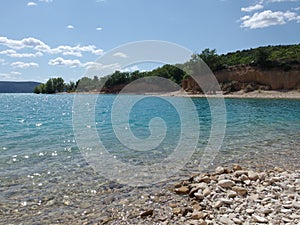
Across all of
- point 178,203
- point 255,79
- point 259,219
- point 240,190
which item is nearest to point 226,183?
point 240,190

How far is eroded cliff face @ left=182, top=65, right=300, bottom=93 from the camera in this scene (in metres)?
66.9

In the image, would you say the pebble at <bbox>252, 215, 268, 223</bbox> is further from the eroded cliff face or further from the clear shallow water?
the eroded cliff face

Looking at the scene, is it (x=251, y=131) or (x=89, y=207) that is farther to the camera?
(x=251, y=131)

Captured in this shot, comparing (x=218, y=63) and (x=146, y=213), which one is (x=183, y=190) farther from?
(x=218, y=63)

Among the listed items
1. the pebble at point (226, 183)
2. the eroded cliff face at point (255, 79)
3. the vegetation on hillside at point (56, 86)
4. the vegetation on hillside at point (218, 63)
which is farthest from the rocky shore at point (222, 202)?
→ the vegetation on hillside at point (56, 86)

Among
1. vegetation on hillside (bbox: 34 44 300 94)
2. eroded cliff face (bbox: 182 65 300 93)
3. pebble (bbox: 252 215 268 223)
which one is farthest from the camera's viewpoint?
vegetation on hillside (bbox: 34 44 300 94)

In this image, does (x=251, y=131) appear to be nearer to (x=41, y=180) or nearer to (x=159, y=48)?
(x=159, y=48)

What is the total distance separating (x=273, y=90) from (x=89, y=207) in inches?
2817

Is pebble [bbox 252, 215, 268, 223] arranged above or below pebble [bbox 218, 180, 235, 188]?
below

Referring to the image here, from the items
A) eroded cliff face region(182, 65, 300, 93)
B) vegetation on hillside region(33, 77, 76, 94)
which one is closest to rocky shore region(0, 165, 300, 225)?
eroded cliff face region(182, 65, 300, 93)

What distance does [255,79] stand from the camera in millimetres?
72188

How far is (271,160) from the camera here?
10.4 metres

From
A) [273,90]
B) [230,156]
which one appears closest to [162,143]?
[230,156]

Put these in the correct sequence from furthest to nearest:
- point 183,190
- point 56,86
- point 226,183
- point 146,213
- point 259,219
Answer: point 56,86 < point 183,190 < point 226,183 < point 146,213 < point 259,219
